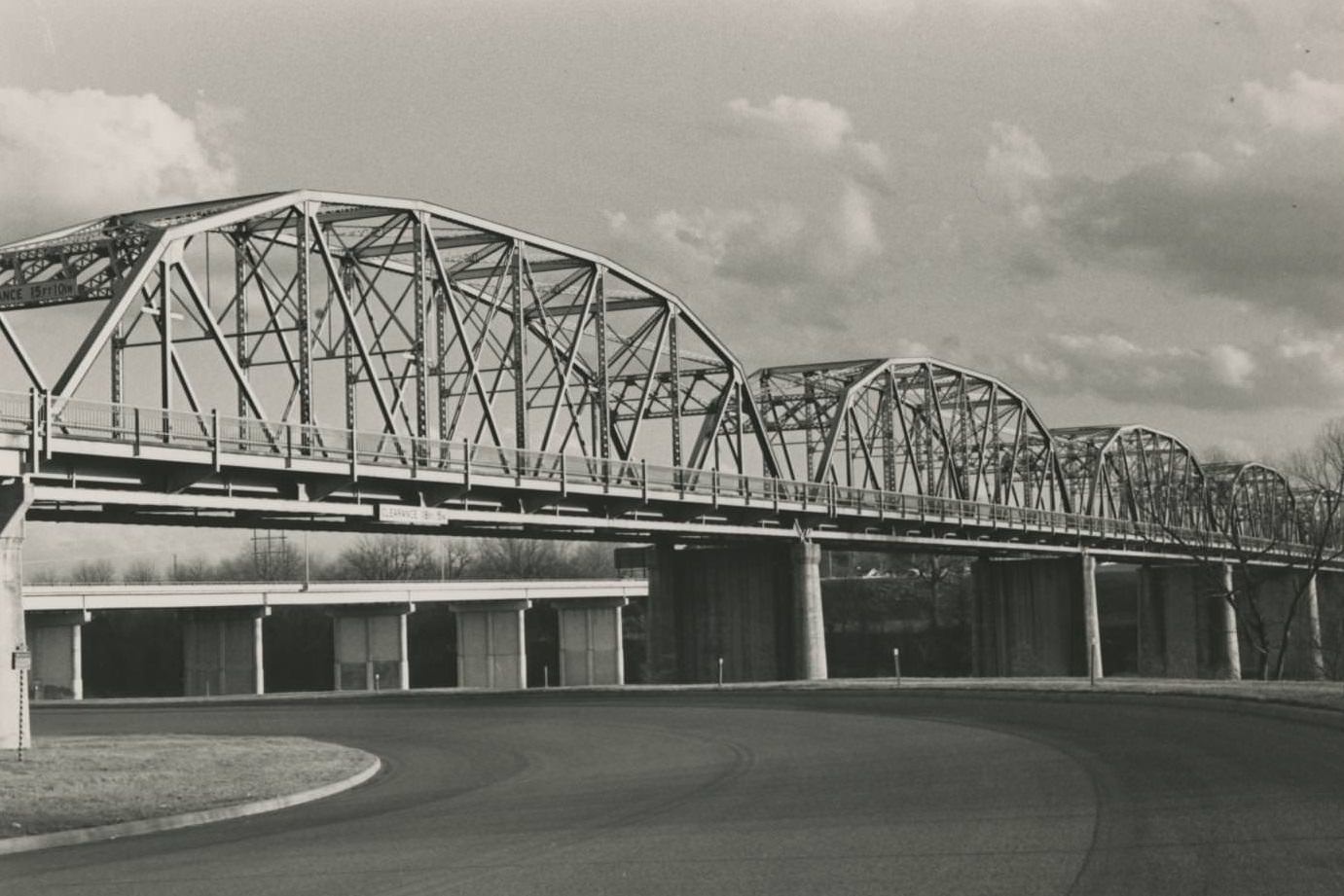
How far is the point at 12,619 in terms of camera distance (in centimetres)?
3077

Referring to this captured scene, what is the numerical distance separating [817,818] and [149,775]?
12.4 metres

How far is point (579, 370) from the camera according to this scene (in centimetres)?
5931

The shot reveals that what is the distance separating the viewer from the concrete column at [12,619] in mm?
29969

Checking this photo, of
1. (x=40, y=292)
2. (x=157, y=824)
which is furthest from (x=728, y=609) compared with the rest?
(x=157, y=824)

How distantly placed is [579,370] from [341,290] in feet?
59.9

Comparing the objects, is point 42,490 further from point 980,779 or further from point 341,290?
point 980,779

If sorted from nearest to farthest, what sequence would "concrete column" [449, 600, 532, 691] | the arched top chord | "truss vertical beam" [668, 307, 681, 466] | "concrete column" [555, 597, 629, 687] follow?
"truss vertical beam" [668, 307, 681, 466] → "concrete column" [449, 600, 532, 691] → "concrete column" [555, 597, 629, 687] → the arched top chord

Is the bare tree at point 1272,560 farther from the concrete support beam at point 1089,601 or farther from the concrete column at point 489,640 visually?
the concrete column at point 489,640

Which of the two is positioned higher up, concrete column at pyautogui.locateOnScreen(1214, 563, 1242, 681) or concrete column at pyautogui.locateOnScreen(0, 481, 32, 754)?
concrete column at pyautogui.locateOnScreen(0, 481, 32, 754)

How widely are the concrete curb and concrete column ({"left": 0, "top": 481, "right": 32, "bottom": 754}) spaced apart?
9.01 m

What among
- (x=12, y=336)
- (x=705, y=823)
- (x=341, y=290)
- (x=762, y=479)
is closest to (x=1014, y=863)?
(x=705, y=823)

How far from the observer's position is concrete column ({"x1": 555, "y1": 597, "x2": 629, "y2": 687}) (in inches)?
4729

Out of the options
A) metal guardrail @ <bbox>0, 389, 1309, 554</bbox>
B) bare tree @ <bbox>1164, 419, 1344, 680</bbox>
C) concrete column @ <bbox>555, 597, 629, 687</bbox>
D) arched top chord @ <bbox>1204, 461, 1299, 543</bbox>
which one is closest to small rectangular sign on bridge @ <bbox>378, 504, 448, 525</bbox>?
metal guardrail @ <bbox>0, 389, 1309, 554</bbox>

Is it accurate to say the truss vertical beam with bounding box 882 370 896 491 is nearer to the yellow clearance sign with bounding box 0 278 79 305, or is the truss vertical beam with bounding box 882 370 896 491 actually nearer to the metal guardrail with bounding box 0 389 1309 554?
the metal guardrail with bounding box 0 389 1309 554
